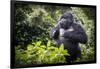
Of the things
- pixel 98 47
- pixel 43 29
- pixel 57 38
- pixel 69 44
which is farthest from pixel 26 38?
pixel 98 47

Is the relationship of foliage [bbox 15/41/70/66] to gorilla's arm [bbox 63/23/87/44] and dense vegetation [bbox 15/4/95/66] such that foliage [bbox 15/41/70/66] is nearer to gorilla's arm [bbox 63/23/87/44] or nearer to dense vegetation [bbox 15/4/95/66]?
dense vegetation [bbox 15/4/95/66]

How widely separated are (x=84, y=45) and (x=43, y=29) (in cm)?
63

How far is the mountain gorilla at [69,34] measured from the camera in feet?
8.04

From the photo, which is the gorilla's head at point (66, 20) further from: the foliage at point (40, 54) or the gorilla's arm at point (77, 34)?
the foliage at point (40, 54)

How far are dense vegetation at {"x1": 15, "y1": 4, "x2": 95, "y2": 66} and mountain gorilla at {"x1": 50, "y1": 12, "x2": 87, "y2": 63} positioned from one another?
0.06 m

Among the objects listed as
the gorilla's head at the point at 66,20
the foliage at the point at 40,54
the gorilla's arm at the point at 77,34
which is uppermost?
the gorilla's head at the point at 66,20

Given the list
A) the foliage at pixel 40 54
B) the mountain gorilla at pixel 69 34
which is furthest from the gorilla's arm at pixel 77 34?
the foliage at pixel 40 54

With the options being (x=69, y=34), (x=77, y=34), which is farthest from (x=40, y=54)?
(x=77, y=34)

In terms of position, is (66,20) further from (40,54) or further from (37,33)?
(40,54)

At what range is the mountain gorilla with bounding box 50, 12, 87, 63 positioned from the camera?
8.04 ft

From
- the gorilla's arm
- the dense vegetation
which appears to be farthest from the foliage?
the gorilla's arm

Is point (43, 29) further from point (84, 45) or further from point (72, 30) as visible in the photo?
point (84, 45)

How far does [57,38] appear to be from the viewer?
8.04ft

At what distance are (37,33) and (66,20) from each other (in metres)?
0.43
